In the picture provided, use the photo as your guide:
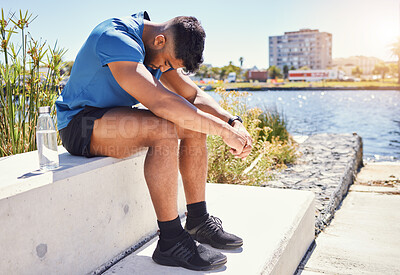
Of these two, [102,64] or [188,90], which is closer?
[102,64]

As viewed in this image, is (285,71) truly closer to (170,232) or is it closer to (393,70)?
(393,70)

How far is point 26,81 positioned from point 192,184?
64.7 inches

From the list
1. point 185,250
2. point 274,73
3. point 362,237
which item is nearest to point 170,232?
point 185,250

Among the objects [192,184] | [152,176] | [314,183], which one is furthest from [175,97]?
[314,183]

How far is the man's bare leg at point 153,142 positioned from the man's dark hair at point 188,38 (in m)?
0.30

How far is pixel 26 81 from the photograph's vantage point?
2689mm

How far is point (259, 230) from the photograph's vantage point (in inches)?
74.4

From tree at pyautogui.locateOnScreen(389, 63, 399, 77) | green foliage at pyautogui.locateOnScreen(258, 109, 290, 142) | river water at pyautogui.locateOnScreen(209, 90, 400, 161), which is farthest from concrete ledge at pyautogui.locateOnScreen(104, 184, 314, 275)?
tree at pyautogui.locateOnScreen(389, 63, 399, 77)

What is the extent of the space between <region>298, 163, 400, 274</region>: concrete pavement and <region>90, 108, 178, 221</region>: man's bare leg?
40.3 inches

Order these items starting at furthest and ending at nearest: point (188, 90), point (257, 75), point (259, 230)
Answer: point (257, 75) < point (188, 90) < point (259, 230)

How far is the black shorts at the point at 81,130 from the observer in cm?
160

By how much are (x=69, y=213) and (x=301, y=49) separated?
14256 centimetres

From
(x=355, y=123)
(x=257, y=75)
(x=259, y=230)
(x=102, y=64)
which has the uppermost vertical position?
(x=257, y=75)

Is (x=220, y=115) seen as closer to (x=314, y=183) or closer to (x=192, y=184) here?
(x=192, y=184)
